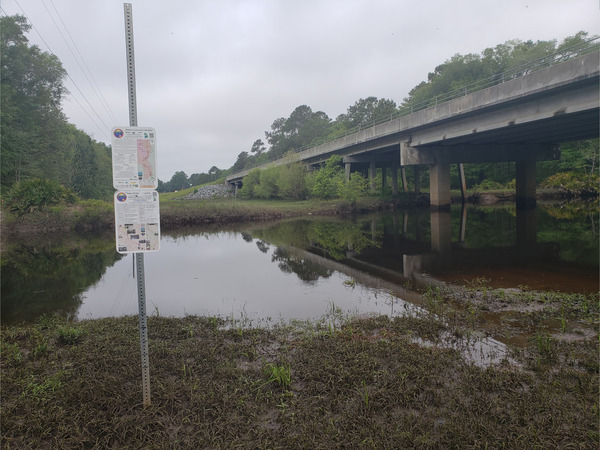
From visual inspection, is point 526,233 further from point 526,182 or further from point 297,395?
point 526,182

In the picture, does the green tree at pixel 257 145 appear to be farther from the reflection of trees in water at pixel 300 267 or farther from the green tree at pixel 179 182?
the reflection of trees in water at pixel 300 267

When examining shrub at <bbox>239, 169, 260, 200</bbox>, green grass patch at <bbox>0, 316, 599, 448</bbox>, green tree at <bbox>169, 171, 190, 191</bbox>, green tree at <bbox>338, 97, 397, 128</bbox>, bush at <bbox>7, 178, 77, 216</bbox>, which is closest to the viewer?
green grass patch at <bbox>0, 316, 599, 448</bbox>

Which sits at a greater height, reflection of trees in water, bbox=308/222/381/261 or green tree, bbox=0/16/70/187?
green tree, bbox=0/16/70/187

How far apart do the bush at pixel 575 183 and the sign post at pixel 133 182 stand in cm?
4840

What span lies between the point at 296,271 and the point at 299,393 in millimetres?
7934

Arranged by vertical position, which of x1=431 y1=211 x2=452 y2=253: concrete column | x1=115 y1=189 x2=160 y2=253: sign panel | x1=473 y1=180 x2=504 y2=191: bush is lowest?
x1=431 y1=211 x2=452 y2=253: concrete column

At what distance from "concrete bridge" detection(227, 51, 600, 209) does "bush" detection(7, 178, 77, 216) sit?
2673 centimetres

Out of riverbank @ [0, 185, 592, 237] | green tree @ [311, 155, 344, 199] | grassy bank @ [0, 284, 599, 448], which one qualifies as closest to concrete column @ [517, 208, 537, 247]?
grassy bank @ [0, 284, 599, 448]

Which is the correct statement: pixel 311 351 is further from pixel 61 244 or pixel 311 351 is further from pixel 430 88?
pixel 430 88

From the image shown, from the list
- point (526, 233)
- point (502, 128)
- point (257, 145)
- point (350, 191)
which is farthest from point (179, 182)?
point (526, 233)

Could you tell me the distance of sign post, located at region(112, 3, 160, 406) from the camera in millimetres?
3451

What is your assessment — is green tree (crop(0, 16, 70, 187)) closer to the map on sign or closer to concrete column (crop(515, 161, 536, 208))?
the map on sign

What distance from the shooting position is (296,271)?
11.9 m

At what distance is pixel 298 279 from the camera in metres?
10.8
